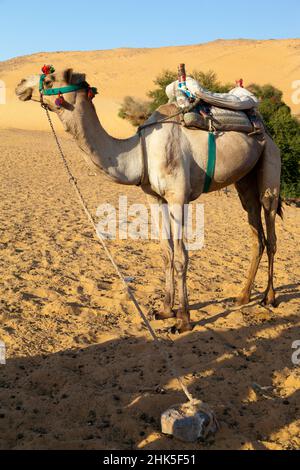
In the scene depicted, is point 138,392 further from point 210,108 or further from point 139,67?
point 139,67

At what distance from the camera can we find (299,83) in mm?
44906

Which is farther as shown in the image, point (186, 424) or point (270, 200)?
point (270, 200)

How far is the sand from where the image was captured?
3244 mm

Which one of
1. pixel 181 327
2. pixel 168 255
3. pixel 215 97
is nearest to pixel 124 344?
pixel 181 327

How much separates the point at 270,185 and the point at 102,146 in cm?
208

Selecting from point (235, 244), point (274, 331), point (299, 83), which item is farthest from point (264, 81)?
point (274, 331)

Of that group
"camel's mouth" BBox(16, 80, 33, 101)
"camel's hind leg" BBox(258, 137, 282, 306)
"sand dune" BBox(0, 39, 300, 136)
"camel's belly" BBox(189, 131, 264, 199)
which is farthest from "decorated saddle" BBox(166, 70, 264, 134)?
"sand dune" BBox(0, 39, 300, 136)

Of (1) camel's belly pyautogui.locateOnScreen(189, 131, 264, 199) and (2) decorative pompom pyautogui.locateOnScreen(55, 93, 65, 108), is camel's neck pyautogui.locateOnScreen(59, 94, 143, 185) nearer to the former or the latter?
(2) decorative pompom pyautogui.locateOnScreen(55, 93, 65, 108)

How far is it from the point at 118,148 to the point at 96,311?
1.82m

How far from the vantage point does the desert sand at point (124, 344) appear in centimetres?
325

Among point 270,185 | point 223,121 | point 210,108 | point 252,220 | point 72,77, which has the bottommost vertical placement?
point 252,220

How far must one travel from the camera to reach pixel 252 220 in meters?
5.84

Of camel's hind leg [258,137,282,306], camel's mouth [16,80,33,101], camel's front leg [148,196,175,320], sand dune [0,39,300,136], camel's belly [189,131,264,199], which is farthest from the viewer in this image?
sand dune [0,39,300,136]
